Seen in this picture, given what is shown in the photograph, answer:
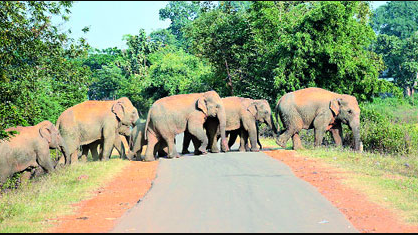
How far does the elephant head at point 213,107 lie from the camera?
19203 mm

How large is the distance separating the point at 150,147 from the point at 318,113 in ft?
A: 18.6

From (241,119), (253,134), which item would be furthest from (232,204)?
(241,119)

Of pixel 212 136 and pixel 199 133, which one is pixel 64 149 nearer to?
pixel 199 133

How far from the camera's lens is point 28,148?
16328mm

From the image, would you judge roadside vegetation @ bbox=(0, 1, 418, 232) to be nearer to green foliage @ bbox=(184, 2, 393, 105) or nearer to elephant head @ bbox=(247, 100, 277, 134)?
green foliage @ bbox=(184, 2, 393, 105)

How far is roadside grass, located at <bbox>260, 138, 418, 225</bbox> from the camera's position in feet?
34.9

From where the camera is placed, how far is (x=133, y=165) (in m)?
17.8

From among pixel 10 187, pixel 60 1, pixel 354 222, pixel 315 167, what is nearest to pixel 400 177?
pixel 315 167

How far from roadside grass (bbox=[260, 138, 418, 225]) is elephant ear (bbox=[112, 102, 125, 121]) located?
5.78 metres

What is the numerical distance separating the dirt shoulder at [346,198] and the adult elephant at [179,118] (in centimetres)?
308

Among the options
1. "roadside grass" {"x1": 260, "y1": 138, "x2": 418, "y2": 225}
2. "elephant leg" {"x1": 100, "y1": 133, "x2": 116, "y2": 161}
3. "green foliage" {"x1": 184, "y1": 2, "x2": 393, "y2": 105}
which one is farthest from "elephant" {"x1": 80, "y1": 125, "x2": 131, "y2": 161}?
"green foliage" {"x1": 184, "y1": 2, "x2": 393, "y2": 105}

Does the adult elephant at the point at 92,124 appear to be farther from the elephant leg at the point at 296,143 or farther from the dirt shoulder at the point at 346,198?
the elephant leg at the point at 296,143

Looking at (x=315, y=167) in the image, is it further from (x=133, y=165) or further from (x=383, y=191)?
(x=133, y=165)

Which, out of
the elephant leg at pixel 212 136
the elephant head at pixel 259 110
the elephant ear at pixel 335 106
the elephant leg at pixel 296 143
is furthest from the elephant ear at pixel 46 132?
the elephant ear at pixel 335 106
